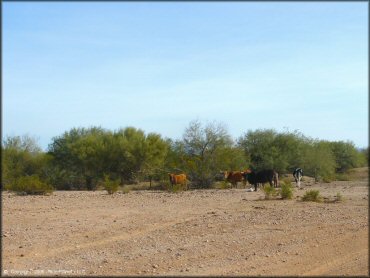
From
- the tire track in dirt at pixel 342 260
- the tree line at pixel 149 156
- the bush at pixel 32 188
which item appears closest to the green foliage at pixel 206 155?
the tree line at pixel 149 156

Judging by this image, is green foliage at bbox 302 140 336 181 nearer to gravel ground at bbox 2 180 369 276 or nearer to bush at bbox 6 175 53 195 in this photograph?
gravel ground at bbox 2 180 369 276

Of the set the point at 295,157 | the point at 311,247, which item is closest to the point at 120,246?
the point at 311,247

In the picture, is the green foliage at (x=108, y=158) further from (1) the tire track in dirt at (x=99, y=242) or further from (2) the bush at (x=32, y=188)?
(1) the tire track in dirt at (x=99, y=242)

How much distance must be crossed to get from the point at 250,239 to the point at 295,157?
31183 mm

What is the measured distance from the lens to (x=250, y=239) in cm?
1257

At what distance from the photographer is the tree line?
3744 centimetres

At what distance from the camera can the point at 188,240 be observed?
12.6 m

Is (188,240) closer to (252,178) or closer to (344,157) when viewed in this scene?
(252,178)

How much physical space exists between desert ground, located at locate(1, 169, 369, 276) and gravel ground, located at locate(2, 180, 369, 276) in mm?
20

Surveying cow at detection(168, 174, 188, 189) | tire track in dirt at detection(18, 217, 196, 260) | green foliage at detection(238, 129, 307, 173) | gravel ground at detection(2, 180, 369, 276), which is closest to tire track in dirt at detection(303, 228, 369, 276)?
gravel ground at detection(2, 180, 369, 276)

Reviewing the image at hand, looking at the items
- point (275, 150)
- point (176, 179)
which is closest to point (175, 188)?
point (176, 179)

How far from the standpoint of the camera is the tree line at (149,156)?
3744 cm

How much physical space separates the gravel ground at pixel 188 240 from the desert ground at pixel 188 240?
0.02m

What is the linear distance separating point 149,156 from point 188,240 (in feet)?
90.4
